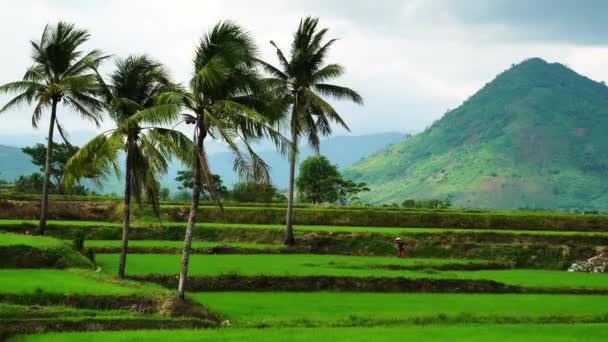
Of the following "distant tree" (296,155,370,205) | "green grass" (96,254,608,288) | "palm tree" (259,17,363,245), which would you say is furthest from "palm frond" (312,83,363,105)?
"distant tree" (296,155,370,205)

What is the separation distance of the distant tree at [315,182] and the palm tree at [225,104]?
7498 centimetres

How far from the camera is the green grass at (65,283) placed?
2066 cm

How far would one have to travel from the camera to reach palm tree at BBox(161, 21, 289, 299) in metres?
20.8

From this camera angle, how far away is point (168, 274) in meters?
26.4

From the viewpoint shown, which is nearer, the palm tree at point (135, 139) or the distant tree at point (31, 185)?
the palm tree at point (135, 139)

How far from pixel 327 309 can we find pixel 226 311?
3376 millimetres

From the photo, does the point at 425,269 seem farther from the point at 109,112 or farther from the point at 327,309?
the point at 109,112

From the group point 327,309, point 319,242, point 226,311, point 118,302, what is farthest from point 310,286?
point 319,242

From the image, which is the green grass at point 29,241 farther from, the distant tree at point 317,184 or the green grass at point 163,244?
the distant tree at point 317,184

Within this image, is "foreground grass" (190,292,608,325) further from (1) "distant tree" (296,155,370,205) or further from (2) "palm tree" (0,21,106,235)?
(1) "distant tree" (296,155,370,205)

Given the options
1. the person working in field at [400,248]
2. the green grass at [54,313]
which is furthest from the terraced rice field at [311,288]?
the person working in field at [400,248]

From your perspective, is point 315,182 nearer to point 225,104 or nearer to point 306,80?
point 306,80

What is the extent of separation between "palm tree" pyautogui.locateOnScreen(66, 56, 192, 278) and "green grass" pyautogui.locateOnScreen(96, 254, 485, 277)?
3199 millimetres

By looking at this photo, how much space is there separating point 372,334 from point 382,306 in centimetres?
539
